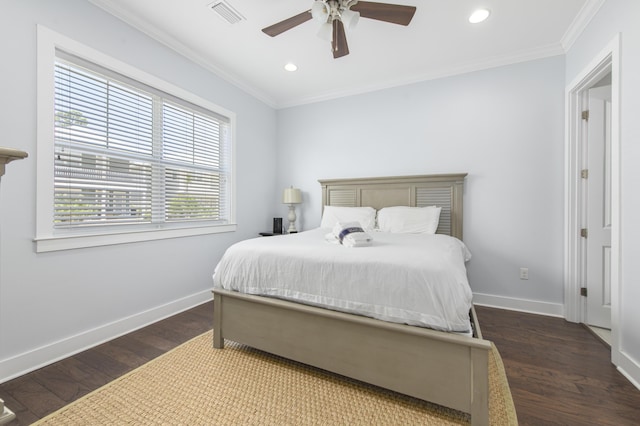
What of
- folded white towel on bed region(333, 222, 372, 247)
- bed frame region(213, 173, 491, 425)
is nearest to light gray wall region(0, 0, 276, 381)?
bed frame region(213, 173, 491, 425)

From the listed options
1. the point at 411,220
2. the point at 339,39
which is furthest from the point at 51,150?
the point at 411,220

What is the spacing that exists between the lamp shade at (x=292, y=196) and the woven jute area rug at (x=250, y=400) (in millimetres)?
2330

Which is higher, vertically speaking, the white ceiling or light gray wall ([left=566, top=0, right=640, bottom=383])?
the white ceiling

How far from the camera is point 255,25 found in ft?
8.20

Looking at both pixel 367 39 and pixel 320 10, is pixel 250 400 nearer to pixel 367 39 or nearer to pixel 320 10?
pixel 320 10

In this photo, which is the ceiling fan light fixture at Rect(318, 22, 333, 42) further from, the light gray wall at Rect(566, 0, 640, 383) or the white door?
the white door

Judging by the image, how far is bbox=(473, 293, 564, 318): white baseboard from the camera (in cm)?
279

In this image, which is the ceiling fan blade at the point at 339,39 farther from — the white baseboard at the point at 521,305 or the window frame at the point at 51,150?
the white baseboard at the point at 521,305

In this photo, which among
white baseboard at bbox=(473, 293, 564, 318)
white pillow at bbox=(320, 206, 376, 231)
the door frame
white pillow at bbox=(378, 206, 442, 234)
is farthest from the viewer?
white pillow at bbox=(320, 206, 376, 231)

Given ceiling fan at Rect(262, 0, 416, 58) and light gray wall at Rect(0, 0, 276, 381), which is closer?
light gray wall at Rect(0, 0, 276, 381)

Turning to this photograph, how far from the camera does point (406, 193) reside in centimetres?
336

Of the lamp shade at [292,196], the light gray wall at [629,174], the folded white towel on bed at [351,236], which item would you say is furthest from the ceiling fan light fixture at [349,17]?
the lamp shade at [292,196]

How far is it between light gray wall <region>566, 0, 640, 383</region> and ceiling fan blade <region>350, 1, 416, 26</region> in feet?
4.58

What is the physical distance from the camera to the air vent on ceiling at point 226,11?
7.31 feet
